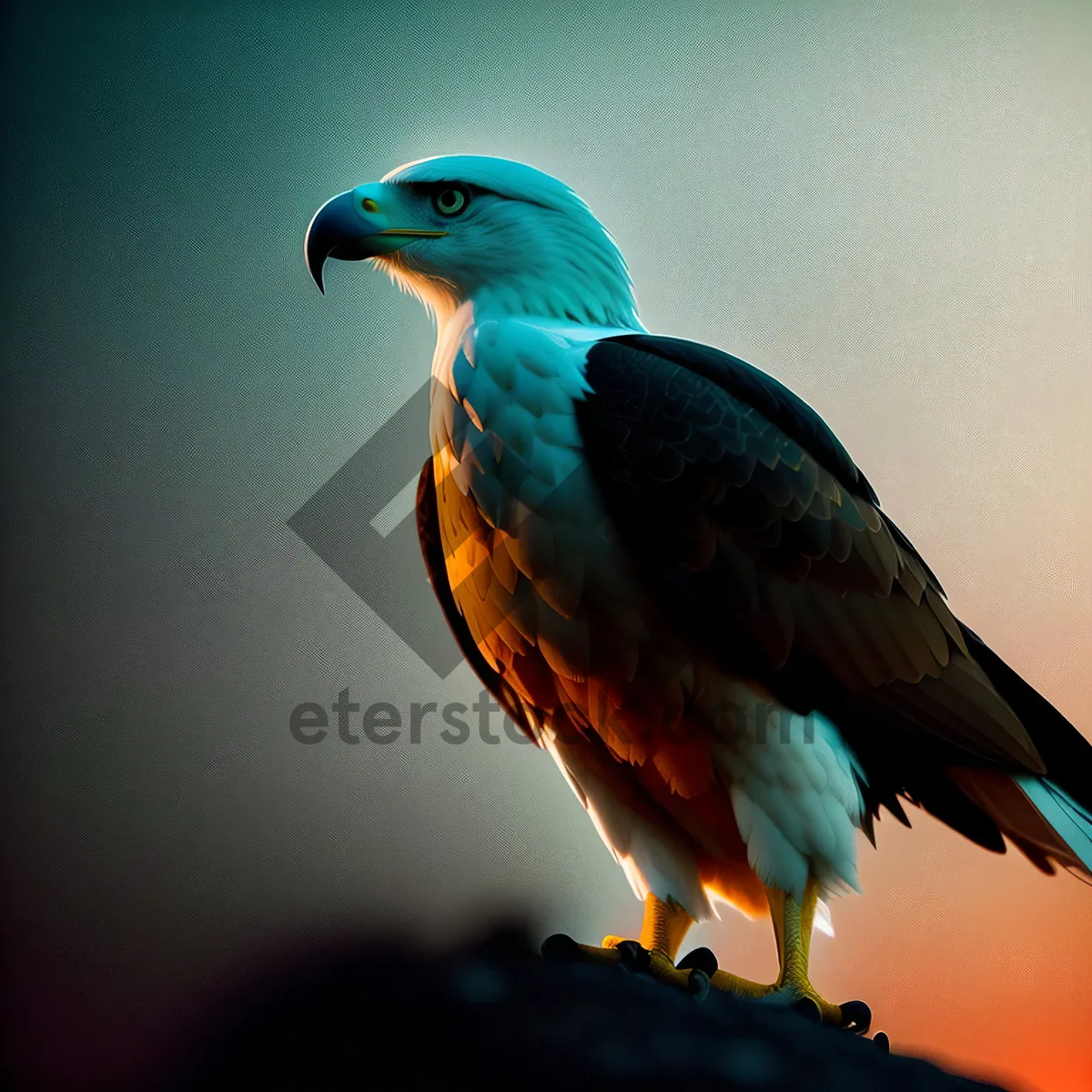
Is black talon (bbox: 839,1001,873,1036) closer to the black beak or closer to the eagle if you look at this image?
the eagle

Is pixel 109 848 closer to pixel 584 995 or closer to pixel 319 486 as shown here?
pixel 319 486

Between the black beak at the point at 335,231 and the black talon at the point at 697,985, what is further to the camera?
the black beak at the point at 335,231

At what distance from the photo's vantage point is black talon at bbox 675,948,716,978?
52.3 inches

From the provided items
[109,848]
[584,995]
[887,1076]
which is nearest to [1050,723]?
[887,1076]

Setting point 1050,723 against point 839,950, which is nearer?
point 1050,723

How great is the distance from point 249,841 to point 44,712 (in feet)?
1.47

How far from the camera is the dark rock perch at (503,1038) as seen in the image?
3.27 feet

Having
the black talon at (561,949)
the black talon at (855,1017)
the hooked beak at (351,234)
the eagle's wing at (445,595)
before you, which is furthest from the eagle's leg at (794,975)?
the hooked beak at (351,234)

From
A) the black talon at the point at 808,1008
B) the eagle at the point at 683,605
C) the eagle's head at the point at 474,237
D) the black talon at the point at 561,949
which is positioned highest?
the eagle's head at the point at 474,237

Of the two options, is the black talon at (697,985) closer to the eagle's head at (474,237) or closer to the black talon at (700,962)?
the black talon at (700,962)

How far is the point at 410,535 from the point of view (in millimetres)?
1876

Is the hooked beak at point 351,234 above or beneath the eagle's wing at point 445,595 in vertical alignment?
above

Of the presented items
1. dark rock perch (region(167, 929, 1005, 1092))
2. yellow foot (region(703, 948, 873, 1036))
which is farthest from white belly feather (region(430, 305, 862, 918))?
dark rock perch (region(167, 929, 1005, 1092))

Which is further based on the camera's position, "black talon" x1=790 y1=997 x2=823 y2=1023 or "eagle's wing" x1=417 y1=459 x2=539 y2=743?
"eagle's wing" x1=417 y1=459 x2=539 y2=743
